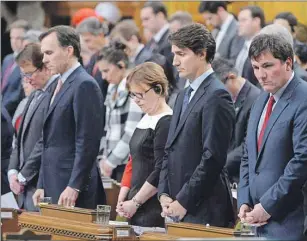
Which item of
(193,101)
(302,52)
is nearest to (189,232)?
(193,101)

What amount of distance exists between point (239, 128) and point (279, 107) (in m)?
2.16

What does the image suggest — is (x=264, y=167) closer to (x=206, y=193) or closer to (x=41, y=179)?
(x=206, y=193)

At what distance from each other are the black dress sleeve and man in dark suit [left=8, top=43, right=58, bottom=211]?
1.20 meters

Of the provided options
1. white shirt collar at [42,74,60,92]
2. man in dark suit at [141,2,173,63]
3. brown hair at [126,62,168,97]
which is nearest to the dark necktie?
brown hair at [126,62,168,97]

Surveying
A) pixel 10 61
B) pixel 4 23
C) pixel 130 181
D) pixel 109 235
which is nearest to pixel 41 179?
pixel 130 181

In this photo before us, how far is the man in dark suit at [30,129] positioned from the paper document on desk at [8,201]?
5cm

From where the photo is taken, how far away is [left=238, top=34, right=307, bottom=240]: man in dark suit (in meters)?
5.96

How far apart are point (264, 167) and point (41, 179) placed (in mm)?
2232

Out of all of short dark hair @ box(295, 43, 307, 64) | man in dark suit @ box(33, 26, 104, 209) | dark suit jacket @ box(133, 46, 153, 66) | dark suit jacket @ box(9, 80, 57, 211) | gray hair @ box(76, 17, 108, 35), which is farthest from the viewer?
gray hair @ box(76, 17, 108, 35)

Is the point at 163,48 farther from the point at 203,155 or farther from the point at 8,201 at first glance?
the point at 203,155

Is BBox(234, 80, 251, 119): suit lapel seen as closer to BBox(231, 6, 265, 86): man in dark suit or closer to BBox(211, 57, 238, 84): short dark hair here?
BBox(211, 57, 238, 84): short dark hair

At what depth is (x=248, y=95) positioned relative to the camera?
8.34 meters

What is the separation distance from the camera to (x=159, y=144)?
7.09m

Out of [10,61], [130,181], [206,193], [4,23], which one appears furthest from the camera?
[4,23]
